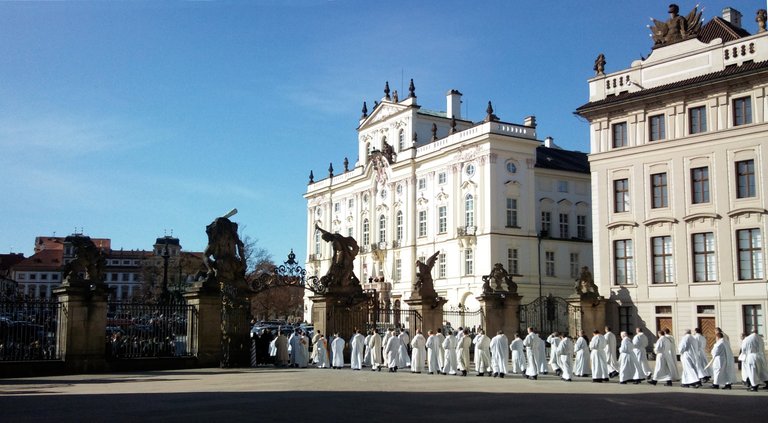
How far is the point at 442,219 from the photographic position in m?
63.2

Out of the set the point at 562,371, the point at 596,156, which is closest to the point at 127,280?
the point at 596,156

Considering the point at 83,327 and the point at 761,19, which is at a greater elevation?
the point at 761,19

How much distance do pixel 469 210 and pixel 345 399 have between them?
146ft

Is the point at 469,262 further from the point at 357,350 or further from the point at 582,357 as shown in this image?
the point at 582,357

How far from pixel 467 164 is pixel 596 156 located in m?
19.6

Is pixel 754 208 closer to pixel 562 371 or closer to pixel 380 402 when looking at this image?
pixel 562 371

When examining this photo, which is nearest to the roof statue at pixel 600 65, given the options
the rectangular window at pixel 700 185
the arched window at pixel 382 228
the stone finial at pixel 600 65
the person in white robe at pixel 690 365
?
the stone finial at pixel 600 65

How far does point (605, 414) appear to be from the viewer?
14.1m

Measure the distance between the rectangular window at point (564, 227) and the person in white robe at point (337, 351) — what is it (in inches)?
1414

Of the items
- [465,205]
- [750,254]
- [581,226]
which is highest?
[465,205]

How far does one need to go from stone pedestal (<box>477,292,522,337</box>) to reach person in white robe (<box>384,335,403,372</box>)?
15.9ft

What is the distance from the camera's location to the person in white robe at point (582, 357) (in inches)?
996

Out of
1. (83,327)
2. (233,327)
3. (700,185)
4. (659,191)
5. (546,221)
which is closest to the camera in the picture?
(83,327)

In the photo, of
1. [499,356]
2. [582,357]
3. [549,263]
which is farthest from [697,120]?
[549,263]
